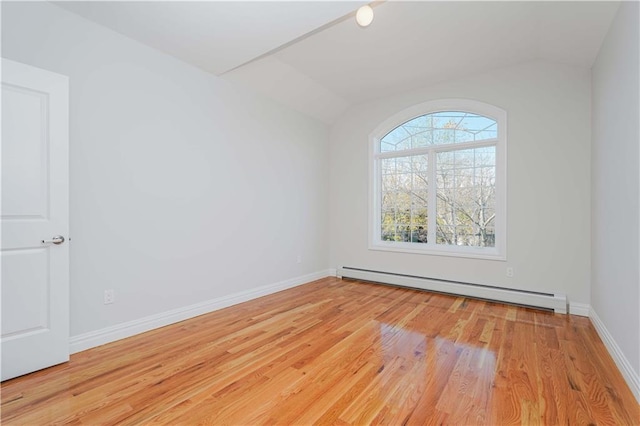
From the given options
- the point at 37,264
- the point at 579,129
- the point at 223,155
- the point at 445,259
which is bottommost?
the point at 445,259

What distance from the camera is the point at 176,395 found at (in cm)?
188

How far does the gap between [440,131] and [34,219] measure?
468 centimetres

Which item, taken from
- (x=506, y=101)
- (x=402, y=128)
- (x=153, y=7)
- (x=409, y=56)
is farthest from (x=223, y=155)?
(x=506, y=101)

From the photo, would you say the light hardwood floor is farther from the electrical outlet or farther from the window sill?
the window sill

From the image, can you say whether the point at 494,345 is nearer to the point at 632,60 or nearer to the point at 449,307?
the point at 449,307

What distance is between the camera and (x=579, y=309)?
334cm

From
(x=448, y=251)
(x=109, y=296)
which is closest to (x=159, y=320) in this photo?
(x=109, y=296)

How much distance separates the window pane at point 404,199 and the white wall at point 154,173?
68.4 inches

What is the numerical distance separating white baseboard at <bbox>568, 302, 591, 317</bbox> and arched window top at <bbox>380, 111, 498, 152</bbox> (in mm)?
2214

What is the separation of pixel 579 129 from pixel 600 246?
1387mm

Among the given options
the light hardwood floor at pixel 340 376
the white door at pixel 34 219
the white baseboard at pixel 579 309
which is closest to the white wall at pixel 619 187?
the white baseboard at pixel 579 309

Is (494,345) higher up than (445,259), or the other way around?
(445,259)

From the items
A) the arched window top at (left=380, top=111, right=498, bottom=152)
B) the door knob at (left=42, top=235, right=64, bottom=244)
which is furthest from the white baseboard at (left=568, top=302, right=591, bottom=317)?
the door knob at (left=42, top=235, right=64, bottom=244)

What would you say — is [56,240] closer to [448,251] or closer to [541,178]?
[448,251]
